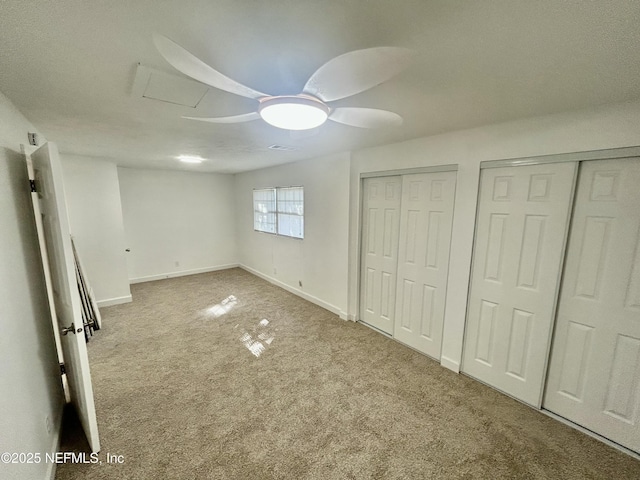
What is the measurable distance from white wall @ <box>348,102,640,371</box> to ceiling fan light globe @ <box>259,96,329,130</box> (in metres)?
1.70

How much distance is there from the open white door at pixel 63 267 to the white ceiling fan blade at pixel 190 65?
3.79ft

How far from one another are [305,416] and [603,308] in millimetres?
2264

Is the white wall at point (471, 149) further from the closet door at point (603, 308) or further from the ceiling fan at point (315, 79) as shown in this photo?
the ceiling fan at point (315, 79)

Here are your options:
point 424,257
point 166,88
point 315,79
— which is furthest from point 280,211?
point 315,79

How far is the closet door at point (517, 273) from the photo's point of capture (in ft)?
6.31

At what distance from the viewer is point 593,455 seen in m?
1.68

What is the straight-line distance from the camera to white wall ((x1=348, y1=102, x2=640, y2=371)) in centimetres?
163

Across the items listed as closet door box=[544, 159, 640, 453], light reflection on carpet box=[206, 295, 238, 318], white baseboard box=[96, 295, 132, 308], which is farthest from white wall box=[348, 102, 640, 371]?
white baseboard box=[96, 295, 132, 308]

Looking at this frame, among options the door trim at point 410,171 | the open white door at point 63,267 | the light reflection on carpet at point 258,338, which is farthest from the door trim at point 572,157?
the open white door at point 63,267

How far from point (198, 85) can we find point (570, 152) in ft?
8.02

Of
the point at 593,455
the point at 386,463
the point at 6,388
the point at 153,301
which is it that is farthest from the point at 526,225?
the point at 153,301

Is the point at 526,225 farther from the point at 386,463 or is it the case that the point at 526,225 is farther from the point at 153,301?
the point at 153,301

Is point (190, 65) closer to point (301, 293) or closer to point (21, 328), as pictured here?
point (21, 328)

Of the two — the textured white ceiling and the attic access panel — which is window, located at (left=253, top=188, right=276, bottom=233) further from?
the attic access panel
